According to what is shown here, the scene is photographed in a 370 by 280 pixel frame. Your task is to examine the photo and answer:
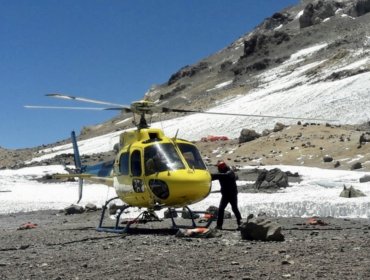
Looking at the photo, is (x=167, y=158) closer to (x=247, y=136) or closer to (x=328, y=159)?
(x=328, y=159)

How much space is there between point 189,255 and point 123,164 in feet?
20.3

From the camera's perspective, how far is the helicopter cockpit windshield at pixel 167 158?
13.9 meters

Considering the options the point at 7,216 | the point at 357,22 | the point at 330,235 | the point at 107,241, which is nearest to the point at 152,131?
the point at 107,241

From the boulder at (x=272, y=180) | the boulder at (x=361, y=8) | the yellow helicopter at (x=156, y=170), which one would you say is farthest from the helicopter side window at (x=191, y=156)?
the boulder at (x=361, y=8)

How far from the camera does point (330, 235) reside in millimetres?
11969

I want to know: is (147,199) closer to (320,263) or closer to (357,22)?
(320,263)

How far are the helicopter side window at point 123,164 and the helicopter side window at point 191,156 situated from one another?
1627 millimetres

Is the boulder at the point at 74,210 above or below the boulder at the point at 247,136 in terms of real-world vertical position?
below

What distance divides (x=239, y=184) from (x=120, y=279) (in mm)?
20970

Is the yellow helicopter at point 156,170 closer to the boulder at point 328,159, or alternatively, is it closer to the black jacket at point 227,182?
the black jacket at point 227,182

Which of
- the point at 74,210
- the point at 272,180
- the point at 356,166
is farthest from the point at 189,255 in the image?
the point at 356,166

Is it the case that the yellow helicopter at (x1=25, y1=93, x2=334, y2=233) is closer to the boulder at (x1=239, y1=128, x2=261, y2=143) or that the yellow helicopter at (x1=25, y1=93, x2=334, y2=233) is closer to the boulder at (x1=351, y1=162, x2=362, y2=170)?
the boulder at (x1=351, y1=162, x2=362, y2=170)

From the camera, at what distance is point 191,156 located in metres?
14.4

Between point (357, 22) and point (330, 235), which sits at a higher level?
point (357, 22)
